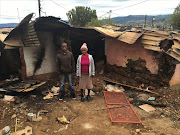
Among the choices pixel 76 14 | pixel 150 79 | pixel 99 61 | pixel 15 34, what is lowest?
pixel 150 79

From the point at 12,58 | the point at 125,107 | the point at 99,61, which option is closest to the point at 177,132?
the point at 125,107

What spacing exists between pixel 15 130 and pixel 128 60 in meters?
4.44

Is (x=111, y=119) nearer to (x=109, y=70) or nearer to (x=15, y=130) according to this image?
(x=15, y=130)

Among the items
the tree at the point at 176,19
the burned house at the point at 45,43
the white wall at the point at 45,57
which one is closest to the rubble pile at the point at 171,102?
the burned house at the point at 45,43

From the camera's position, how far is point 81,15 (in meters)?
28.9

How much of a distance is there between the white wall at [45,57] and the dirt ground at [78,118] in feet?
4.66

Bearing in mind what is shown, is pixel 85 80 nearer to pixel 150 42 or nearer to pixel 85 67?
pixel 85 67

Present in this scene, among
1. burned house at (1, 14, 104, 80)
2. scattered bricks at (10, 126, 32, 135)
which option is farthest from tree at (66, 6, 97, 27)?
scattered bricks at (10, 126, 32, 135)

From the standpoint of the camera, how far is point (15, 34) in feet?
14.3

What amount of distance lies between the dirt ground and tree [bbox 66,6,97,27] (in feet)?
90.0

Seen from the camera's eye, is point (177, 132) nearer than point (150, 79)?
Yes

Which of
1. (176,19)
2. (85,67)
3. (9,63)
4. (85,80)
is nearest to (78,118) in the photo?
(85,80)

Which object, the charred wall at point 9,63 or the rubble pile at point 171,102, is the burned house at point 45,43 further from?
the rubble pile at point 171,102

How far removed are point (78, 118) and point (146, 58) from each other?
10.9ft
